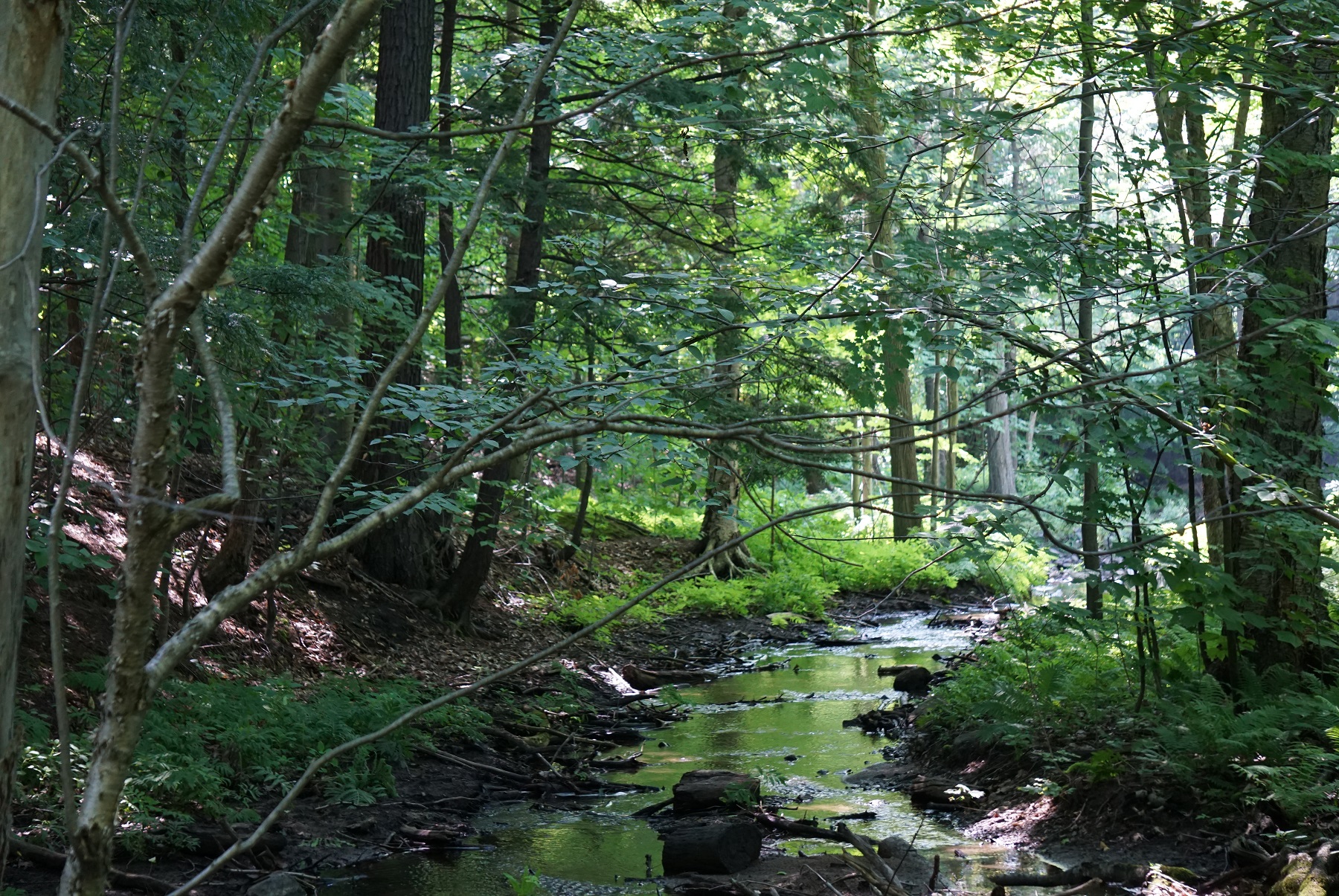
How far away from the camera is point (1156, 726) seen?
6070mm

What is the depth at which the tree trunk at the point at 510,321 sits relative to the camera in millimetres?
10320

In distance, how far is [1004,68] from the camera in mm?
6352

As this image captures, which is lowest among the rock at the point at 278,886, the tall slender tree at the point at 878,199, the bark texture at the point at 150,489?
the rock at the point at 278,886

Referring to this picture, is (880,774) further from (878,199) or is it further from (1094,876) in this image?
(878,199)

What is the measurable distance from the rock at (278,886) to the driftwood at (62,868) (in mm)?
369

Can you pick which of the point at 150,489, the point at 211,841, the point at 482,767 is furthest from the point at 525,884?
the point at 150,489

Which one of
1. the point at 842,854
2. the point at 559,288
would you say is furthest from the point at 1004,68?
the point at 842,854

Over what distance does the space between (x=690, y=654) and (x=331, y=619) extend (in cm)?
491

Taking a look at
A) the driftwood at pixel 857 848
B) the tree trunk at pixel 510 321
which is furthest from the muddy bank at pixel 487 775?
the driftwood at pixel 857 848

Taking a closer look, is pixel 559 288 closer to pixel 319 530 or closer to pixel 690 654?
pixel 319 530

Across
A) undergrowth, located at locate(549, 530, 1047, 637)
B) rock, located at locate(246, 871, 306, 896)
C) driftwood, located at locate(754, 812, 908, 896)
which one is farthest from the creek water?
undergrowth, located at locate(549, 530, 1047, 637)

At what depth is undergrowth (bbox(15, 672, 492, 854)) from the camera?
16.8ft

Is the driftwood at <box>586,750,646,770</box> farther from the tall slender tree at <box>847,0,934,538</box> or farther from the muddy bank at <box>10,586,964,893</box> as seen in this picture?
the tall slender tree at <box>847,0,934,538</box>

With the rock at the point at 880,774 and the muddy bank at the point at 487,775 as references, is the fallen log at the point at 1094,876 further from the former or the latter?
the rock at the point at 880,774
